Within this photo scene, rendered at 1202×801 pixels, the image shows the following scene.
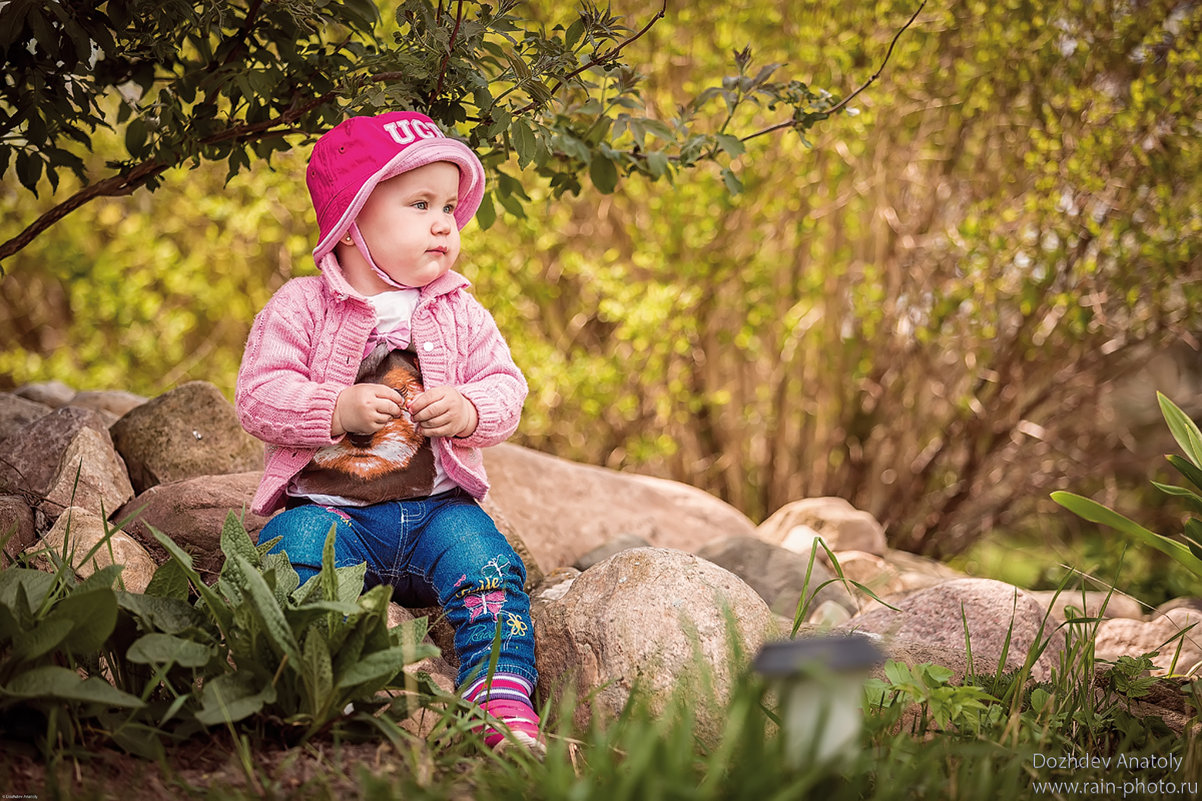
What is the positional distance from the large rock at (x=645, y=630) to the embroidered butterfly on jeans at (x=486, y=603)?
0.12m

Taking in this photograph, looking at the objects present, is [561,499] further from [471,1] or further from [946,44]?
[946,44]

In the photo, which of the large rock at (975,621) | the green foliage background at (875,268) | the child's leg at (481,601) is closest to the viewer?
the child's leg at (481,601)

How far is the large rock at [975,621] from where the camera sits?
92.7 inches

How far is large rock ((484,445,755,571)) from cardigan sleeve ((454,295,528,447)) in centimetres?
99

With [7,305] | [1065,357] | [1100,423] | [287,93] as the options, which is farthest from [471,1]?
[7,305]

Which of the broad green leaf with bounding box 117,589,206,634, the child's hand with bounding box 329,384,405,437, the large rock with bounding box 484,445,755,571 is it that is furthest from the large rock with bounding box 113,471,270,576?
the large rock with bounding box 484,445,755,571

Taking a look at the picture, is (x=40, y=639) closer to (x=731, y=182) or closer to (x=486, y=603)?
(x=486, y=603)

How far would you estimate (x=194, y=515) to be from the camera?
2422 mm

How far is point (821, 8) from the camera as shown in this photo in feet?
14.1

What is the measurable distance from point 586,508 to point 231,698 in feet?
7.02

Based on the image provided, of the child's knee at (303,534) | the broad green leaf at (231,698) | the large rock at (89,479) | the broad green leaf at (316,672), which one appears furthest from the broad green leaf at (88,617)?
the large rock at (89,479)

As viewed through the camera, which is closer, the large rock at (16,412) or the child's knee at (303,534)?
the child's knee at (303,534)

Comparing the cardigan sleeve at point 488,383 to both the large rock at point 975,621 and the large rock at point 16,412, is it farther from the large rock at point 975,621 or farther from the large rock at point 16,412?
the large rock at point 16,412

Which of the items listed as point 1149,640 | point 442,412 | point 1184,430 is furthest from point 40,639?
point 1149,640
